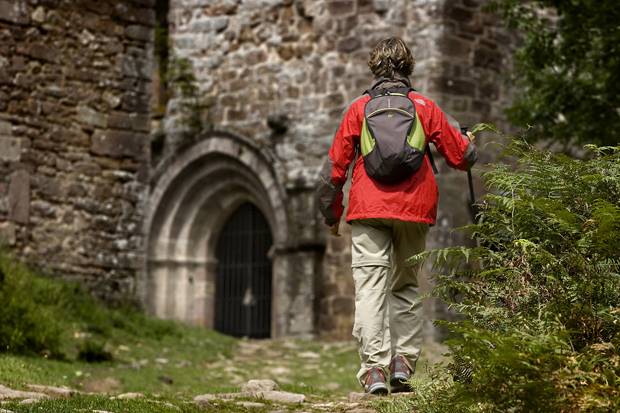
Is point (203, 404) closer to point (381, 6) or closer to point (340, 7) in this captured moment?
point (381, 6)

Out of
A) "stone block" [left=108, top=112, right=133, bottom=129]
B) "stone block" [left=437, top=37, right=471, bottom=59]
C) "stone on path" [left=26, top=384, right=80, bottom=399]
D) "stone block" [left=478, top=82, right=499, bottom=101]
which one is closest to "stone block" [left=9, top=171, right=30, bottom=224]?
"stone block" [left=108, top=112, right=133, bottom=129]

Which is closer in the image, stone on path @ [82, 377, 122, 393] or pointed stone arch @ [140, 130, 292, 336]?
stone on path @ [82, 377, 122, 393]

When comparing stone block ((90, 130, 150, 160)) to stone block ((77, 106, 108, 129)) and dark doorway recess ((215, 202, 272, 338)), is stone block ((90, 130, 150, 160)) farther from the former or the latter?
dark doorway recess ((215, 202, 272, 338))

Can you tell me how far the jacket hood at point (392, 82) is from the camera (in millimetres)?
Answer: 5133

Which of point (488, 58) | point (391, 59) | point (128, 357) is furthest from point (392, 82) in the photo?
point (488, 58)

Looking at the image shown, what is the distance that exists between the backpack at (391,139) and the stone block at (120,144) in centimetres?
552

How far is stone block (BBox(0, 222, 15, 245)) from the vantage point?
8.94 meters

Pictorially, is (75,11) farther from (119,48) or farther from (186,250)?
(186,250)

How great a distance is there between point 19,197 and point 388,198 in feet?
17.5

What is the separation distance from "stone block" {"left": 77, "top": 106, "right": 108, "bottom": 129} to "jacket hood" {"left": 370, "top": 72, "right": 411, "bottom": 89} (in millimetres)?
5336

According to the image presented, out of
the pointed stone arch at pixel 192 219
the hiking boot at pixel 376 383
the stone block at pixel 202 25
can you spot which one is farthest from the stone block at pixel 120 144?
the hiking boot at pixel 376 383

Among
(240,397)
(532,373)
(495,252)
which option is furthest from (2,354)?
(532,373)

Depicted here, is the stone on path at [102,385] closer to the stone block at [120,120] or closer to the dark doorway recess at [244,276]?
the stone block at [120,120]

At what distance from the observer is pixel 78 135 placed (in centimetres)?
974
